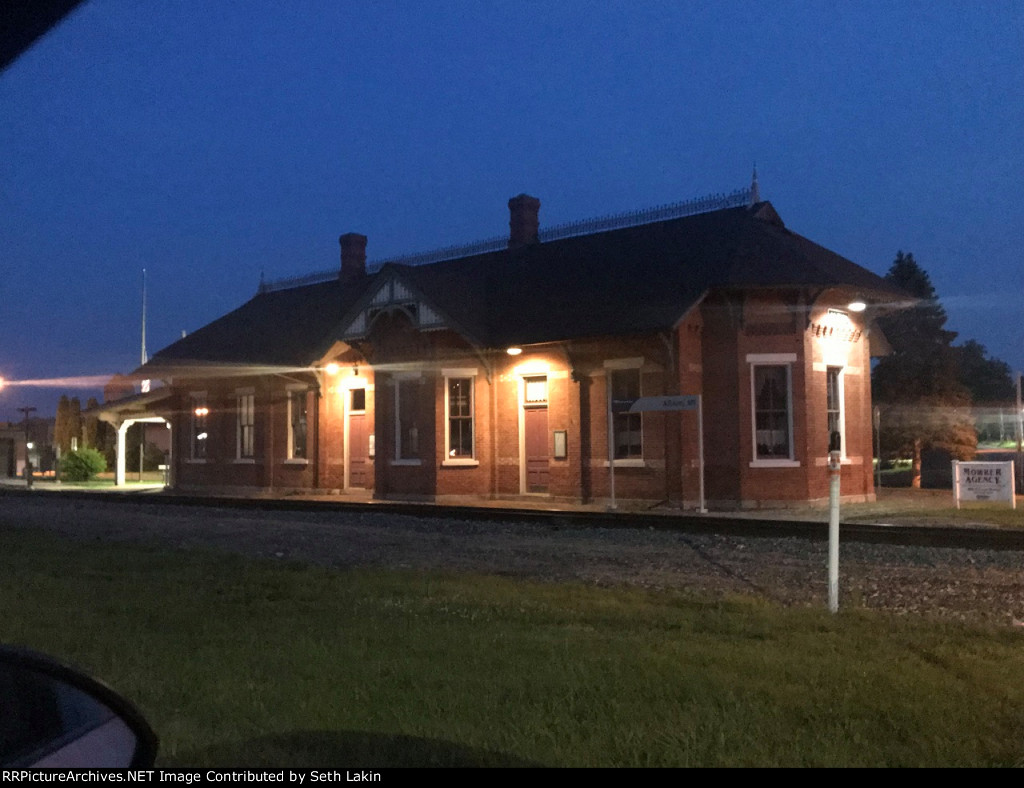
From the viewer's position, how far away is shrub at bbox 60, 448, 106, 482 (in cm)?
4578

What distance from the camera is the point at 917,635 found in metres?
7.43

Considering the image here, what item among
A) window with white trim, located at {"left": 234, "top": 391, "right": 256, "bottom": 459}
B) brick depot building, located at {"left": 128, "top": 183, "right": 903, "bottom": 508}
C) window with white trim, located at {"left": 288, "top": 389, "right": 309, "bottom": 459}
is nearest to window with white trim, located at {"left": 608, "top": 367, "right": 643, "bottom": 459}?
brick depot building, located at {"left": 128, "top": 183, "right": 903, "bottom": 508}

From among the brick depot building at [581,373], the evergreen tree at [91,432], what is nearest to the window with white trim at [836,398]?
the brick depot building at [581,373]

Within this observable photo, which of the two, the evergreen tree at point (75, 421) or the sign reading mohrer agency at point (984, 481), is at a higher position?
the evergreen tree at point (75, 421)

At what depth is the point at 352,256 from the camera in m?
34.9

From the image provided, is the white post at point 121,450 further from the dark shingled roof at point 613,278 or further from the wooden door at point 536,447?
the wooden door at point 536,447

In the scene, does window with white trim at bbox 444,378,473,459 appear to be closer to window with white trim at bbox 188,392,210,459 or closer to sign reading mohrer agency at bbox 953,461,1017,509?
sign reading mohrer agency at bbox 953,461,1017,509

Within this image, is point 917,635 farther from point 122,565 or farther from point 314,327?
point 314,327

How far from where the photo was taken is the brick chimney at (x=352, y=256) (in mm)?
34906

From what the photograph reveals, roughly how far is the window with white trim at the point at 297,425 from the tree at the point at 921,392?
67.3ft

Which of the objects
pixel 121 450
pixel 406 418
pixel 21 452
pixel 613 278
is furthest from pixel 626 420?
pixel 21 452

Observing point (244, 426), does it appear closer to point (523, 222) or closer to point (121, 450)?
point (121, 450)

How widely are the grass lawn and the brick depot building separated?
12361 mm

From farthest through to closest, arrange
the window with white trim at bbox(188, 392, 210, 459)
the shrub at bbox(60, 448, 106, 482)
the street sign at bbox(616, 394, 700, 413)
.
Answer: the shrub at bbox(60, 448, 106, 482), the window with white trim at bbox(188, 392, 210, 459), the street sign at bbox(616, 394, 700, 413)
